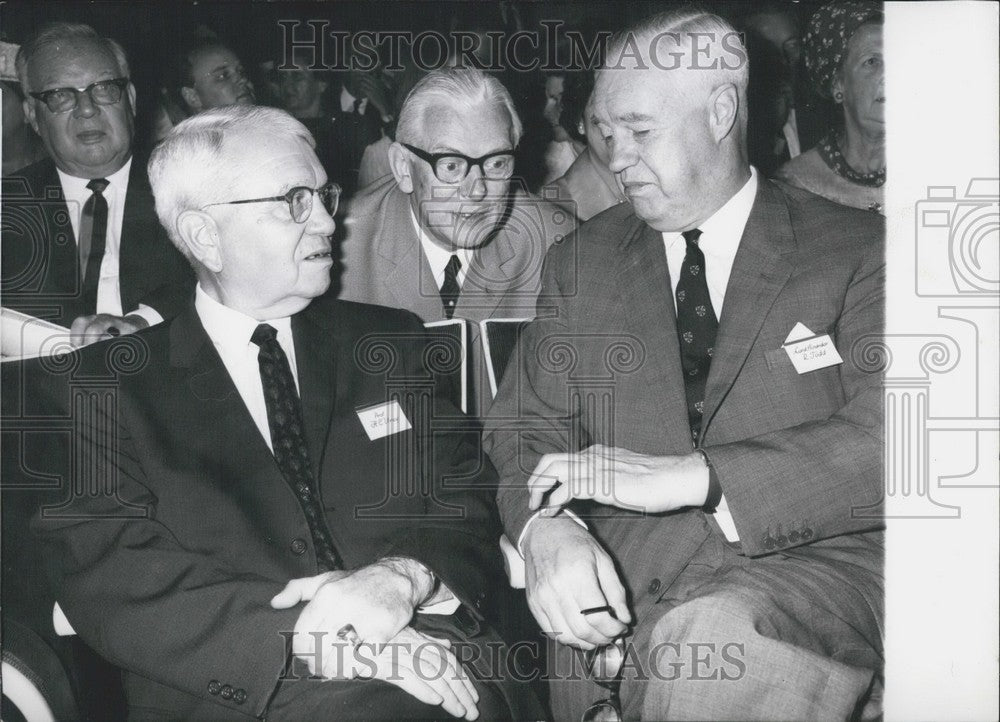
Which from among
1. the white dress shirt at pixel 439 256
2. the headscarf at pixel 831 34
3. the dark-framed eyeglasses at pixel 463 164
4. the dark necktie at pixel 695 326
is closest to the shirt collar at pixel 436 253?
the white dress shirt at pixel 439 256

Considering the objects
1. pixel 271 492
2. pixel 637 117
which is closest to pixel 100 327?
pixel 271 492

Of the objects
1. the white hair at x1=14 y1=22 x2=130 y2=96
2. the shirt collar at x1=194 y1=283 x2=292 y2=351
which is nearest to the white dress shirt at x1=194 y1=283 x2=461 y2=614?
the shirt collar at x1=194 y1=283 x2=292 y2=351

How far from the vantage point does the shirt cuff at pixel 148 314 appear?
2467 millimetres

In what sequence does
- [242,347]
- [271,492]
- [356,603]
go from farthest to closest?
[242,347] < [271,492] < [356,603]

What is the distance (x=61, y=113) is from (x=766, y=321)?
1.95 metres

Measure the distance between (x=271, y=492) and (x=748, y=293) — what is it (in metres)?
1.21

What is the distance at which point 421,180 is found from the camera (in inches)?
102

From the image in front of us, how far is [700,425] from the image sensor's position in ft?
7.20

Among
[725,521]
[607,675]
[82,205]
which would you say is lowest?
[607,675]

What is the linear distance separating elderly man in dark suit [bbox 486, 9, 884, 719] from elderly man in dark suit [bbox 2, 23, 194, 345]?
1.06 metres

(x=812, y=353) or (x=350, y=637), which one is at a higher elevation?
(x=812, y=353)

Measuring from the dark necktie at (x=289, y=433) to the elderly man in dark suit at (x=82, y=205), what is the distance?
1.18ft

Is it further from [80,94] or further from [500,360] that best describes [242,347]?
[80,94]

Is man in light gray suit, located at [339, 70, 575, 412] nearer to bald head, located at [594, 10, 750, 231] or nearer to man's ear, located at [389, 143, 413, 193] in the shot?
man's ear, located at [389, 143, 413, 193]
